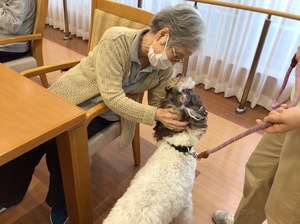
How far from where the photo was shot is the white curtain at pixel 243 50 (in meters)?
2.17

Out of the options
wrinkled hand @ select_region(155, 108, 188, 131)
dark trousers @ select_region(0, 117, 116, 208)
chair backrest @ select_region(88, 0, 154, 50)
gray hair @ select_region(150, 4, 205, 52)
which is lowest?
dark trousers @ select_region(0, 117, 116, 208)

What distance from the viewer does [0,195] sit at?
3.88ft

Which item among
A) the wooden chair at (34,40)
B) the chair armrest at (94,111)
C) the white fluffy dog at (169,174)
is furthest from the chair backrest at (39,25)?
the white fluffy dog at (169,174)

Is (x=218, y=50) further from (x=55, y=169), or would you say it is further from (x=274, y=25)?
(x=55, y=169)

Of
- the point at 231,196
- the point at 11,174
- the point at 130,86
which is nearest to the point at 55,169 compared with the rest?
the point at 11,174

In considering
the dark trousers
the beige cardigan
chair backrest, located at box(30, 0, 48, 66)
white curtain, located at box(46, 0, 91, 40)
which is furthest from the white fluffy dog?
white curtain, located at box(46, 0, 91, 40)

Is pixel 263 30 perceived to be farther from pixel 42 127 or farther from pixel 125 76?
pixel 42 127

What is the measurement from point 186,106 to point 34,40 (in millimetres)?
1311

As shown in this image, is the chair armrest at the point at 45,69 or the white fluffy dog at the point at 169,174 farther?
the chair armrest at the point at 45,69

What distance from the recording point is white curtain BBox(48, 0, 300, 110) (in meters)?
2.17

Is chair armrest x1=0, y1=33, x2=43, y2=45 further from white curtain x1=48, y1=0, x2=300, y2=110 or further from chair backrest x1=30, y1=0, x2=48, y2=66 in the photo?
white curtain x1=48, y1=0, x2=300, y2=110

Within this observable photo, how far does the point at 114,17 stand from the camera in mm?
1455

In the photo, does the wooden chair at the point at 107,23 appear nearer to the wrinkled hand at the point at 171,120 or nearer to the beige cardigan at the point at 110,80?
the beige cardigan at the point at 110,80

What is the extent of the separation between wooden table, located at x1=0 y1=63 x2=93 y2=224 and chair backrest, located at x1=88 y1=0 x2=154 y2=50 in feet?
2.09
